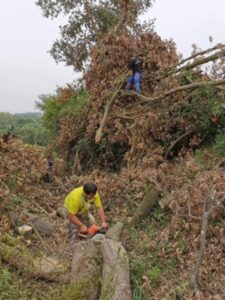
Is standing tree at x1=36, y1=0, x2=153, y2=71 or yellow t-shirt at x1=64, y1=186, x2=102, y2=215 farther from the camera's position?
standing tree at x1=36, y1=0, x2=153, y2=71

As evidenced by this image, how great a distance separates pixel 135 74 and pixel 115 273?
20.2 feet

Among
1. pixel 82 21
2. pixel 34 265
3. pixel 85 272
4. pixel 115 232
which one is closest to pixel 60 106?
pixel 82 21

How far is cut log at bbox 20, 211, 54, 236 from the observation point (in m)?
7.49

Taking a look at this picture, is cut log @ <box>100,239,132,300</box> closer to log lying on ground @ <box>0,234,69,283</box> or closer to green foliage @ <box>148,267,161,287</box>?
green foliage @ <box>148,267,161,287</box>

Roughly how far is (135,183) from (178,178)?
891mm

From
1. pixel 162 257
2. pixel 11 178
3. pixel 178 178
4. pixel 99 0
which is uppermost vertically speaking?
pixel 99 0

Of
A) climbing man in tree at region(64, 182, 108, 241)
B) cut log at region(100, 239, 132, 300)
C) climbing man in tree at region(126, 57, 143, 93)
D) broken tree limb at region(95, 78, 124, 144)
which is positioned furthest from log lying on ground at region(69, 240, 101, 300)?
climbing man in tree at region(126, 57, 143, 93)

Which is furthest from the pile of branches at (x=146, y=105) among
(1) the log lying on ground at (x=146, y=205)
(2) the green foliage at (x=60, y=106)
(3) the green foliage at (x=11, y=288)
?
(3) the green foliage at (x=11, y=288)

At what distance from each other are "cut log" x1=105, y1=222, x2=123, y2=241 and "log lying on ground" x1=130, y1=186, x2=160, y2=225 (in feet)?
1.33

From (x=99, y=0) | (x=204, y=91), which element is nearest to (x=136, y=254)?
(x=204, y=91)

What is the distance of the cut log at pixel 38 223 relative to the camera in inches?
295

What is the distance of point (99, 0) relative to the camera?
19.8m

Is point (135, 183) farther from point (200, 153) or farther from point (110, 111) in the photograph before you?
point (110, 111)

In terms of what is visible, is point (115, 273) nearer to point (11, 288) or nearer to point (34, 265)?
point (34, 265)
